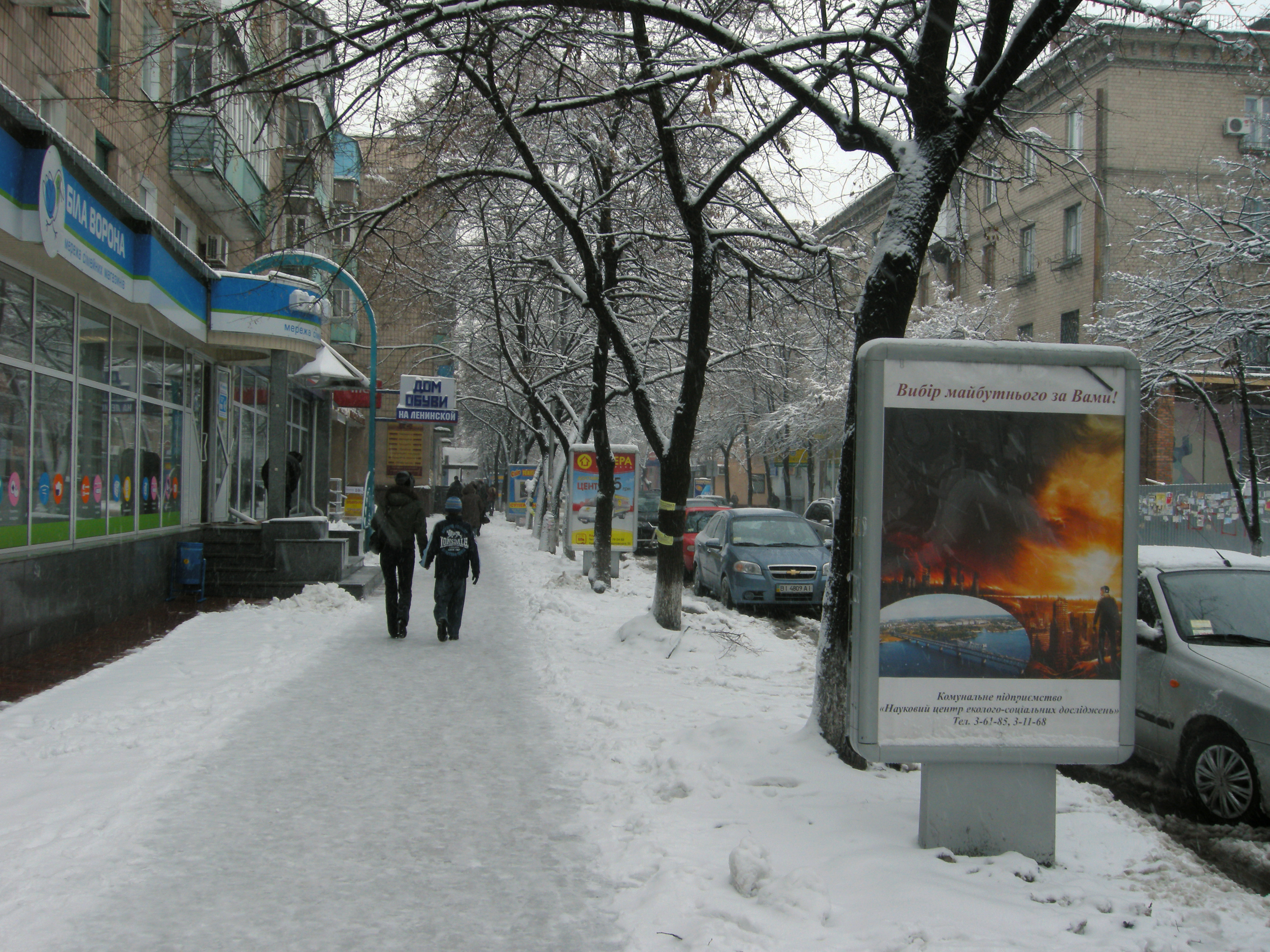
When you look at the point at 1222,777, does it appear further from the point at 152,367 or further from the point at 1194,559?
the point at 152,367

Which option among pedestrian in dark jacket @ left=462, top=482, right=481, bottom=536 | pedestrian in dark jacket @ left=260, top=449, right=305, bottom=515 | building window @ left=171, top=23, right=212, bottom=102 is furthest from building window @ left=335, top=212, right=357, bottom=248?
pedestrian in dark jacket @ left=462, top=482, right=481, bottom=536

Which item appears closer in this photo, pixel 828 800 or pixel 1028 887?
pixel 1028 887

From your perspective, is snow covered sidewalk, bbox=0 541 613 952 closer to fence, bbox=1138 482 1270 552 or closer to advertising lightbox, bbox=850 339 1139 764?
advertising lightbox, bbox=850 339 1139 764

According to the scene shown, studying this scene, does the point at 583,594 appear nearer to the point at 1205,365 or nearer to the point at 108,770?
the point at 108,770

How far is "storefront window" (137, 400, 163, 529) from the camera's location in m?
→ 13.5

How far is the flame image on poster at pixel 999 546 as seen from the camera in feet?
14.1

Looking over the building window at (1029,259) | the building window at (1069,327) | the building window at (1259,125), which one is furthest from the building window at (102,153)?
the building window at (1029,259)

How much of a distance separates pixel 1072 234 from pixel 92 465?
29326 mm

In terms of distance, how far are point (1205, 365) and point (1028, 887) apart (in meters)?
16.5

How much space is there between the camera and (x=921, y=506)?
14.2ft

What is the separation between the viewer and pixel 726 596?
1509 centimetres

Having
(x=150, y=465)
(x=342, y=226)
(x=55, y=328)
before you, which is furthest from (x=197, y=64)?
(x=150, y=465)

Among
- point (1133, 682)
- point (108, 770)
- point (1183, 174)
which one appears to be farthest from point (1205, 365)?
point (108, 770)

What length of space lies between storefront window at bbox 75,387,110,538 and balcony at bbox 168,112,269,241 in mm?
3444
